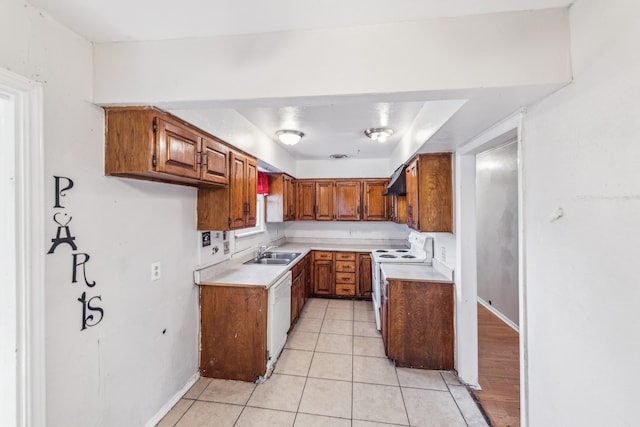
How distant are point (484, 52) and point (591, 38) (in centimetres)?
35

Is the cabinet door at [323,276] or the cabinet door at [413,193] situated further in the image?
the cabinet door at [323,276]

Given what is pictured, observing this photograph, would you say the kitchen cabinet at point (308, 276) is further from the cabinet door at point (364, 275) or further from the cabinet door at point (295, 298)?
the cabinet door at point (364, 275)

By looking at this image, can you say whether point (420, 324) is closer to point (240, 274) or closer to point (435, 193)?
point (435, 193)

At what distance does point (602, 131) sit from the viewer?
2.98ft

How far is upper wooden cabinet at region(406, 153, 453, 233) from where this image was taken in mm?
2422

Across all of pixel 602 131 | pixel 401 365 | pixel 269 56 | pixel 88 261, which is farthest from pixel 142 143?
pixel 401 365

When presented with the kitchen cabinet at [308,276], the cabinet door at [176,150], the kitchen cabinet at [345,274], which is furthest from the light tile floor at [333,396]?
the cabinet door at [176,150]

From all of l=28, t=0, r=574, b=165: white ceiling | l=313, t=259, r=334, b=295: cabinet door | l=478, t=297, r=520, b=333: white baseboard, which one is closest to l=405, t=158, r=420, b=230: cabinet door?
l=28, t=0, r=574, b=165: white ceiling

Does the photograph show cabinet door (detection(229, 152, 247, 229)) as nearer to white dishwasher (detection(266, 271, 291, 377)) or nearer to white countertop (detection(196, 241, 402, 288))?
white countertop (detection(196, 241, 402, 288))

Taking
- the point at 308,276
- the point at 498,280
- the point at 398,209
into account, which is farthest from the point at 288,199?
the point at 498,280

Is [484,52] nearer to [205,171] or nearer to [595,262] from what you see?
[595,262]

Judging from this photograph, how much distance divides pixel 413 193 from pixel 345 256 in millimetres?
1886

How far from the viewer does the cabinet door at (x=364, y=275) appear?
4.14 m

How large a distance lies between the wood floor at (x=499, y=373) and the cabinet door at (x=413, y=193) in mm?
1517
